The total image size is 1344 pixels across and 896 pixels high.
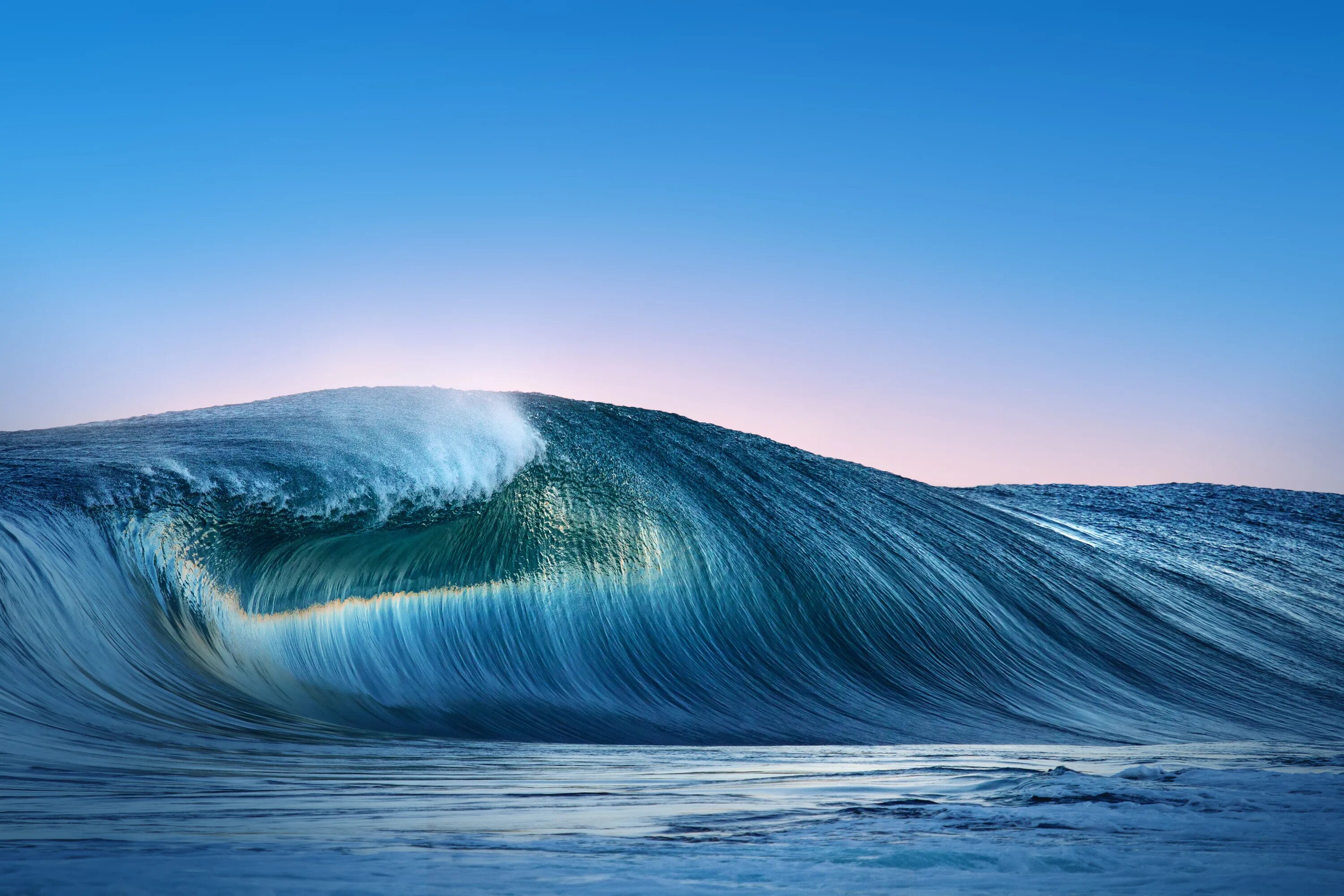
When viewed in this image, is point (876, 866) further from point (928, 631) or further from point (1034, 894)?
point (928, 631)

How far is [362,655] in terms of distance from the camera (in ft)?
20.3

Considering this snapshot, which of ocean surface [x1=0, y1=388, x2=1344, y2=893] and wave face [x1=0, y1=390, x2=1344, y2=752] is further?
wave face [x1=0, y1=390, x2=1344, y2=752]

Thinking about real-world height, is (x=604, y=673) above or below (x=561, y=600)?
below

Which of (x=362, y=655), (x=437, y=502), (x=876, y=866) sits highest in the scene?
(x=437, y=502)

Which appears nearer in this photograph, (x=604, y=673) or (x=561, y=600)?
(x=604, y=673)

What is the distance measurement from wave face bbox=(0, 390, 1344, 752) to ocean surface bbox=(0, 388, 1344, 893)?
0.03 m

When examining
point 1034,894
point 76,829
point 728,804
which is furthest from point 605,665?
point 1034,894

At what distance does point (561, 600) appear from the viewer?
6996mm

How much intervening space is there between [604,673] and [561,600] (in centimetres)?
69

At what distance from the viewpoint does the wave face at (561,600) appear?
5.15 meters

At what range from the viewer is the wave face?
203 inches

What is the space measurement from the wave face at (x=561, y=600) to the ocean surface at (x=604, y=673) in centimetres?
3

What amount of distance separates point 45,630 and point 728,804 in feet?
12.1

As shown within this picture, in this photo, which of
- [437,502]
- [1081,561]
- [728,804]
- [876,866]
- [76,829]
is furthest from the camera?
[1081,561]
